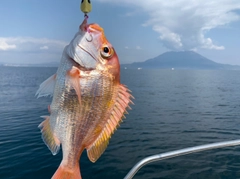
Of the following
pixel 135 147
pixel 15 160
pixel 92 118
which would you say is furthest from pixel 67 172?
pixel 135 147

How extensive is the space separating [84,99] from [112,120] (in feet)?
1.24

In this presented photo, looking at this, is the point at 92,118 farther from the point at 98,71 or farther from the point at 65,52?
the point at 65,52

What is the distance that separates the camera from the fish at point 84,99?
7.55 feet

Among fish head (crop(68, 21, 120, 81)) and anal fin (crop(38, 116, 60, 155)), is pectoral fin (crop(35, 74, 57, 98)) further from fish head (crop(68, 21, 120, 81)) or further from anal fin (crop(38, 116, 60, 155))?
fish head (crop(68, 21, 120, 81))

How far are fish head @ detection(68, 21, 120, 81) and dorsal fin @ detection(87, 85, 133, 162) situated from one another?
23 centimetres

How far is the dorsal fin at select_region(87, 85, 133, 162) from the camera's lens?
7.87ft

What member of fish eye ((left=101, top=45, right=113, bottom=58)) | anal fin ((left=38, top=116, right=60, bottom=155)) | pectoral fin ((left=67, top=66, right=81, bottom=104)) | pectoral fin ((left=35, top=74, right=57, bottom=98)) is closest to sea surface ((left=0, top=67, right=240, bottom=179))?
anal fin ((left=38, top=116, right=60, bottom=155))

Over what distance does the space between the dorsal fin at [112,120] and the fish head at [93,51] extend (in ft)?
0.75

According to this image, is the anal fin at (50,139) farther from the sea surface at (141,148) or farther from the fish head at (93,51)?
the sea surface at (141,148)

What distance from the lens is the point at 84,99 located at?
2375 millimetres

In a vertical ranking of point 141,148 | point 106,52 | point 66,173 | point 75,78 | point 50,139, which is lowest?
point 141,148

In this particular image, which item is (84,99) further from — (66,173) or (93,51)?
(66,173)

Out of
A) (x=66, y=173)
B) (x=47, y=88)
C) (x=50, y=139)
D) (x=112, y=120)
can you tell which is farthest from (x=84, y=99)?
(x=66, y=173)

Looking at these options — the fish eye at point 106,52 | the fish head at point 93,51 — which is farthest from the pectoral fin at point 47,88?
the fish eye at point 106,52
